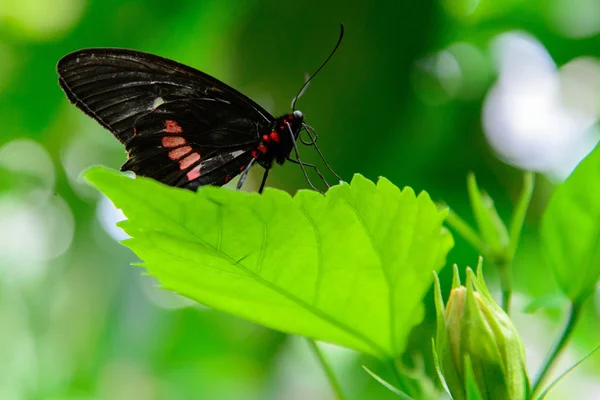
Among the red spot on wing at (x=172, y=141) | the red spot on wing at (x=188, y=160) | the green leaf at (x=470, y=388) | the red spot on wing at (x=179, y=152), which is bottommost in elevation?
the green leaf at (x=470, y=388)

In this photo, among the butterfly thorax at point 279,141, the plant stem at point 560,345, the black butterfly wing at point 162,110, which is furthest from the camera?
the butterfly thorax at point 279,141

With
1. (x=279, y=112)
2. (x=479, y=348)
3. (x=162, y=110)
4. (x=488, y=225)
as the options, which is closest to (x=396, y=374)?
(x=479, y=348)

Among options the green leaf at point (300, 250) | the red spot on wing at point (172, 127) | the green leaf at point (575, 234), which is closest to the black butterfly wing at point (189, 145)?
the red spot on wing at point (172, 127)

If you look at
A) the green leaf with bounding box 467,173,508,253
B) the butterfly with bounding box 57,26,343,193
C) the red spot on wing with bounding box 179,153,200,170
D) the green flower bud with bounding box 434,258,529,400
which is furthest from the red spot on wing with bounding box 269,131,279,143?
the green flower bud with bounding box 434,258,529,400

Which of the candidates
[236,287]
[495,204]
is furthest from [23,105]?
[236,287]

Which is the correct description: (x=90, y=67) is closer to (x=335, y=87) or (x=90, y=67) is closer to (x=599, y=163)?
(x=599, y=163)

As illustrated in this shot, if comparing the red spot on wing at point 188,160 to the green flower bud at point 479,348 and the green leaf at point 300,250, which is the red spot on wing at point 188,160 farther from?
the green flower bud at point 479,348

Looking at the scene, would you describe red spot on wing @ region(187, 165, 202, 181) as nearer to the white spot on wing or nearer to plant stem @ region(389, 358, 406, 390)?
the white spot on wing

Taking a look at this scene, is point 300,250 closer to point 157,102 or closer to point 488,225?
point 488,225
